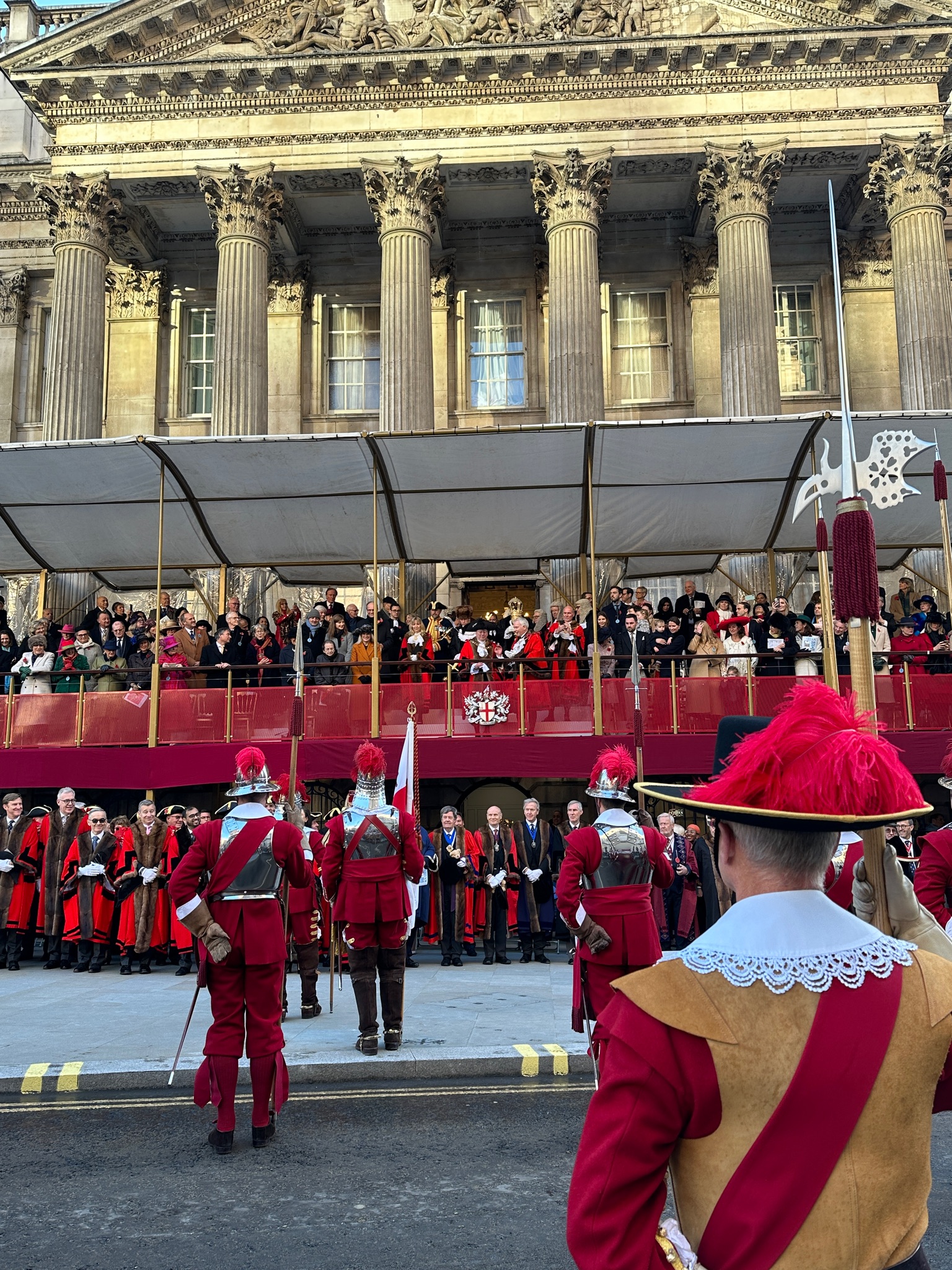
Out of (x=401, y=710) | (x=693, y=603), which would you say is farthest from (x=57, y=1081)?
(x=693, y=603)

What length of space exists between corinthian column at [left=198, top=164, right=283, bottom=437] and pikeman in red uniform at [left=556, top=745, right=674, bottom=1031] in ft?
66.0

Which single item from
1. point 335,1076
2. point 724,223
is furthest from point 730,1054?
point 724,223

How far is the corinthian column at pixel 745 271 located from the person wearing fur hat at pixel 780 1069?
24857 millimetres

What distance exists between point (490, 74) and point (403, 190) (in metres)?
3.57

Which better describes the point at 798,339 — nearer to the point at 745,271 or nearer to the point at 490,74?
the point at 745,271

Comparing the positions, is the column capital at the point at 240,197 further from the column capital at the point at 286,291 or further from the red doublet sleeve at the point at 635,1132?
the red doublet sleeve at the point at 635,1132

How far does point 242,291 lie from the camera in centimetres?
2741

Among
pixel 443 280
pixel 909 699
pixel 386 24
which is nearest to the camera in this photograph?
pixel 909 699

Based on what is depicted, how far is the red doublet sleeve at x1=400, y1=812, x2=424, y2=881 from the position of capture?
8.82m

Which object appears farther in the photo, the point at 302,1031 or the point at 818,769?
the point at 302,1031

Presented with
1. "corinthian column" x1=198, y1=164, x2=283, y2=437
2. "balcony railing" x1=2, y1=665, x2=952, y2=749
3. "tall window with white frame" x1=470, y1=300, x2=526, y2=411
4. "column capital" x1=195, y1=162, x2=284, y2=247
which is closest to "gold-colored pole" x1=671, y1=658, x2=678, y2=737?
"balcony railing" x1=2, y1=665, x2=952, y2=749

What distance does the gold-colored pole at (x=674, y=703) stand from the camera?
55.1ft

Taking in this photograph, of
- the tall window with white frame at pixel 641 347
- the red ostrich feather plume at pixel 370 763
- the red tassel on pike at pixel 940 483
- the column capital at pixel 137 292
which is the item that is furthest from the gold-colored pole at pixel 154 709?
the tall window with white frame at pixel 641 347

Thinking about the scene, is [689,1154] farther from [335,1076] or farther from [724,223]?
[724,223]
